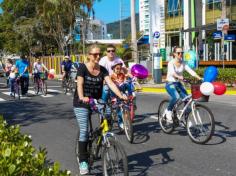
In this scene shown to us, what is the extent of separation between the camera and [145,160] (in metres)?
7.13

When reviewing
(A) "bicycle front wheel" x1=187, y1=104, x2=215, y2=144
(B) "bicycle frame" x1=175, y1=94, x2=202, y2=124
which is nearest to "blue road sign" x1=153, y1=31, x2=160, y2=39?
(B) "bicycle frame" x1=175, y1=94, x2=202, y2=124

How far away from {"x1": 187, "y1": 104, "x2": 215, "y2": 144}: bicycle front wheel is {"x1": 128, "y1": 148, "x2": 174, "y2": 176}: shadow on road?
687mm

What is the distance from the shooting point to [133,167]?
22.0ft

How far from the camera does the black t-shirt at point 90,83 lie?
6.06 meters

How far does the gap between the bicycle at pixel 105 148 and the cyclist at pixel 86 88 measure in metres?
0.11

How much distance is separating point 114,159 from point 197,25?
35929mm

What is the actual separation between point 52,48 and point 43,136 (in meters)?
50.2

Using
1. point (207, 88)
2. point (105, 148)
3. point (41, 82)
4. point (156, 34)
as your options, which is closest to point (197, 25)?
point (156, 34)

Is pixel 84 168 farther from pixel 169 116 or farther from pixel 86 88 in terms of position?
pixel 169 116

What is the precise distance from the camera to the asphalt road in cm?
663

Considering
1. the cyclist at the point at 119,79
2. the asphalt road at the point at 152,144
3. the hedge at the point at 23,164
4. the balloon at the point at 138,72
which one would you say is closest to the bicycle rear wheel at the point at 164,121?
the asphalt road at the point at 152,144

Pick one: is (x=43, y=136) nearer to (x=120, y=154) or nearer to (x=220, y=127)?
(x=220, y=127)

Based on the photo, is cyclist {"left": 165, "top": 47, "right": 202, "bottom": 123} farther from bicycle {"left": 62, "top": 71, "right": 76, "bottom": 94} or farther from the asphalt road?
bicycle {"left": 62, "top": 71, "right": 76, "bottom": 94}

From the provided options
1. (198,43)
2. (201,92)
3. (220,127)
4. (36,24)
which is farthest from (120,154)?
(36,24)
